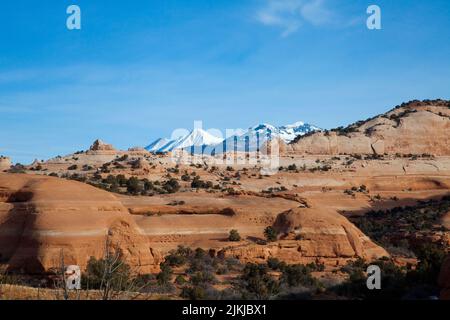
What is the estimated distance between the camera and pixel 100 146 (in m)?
62.3

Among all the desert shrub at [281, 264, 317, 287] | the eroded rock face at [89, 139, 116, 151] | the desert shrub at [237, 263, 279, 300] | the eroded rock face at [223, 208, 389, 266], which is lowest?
the desert shrub at [281, 264, 317, 287]

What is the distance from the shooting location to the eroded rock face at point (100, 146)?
62.1 m

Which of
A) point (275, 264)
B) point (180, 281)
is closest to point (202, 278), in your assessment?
point (180, 281)

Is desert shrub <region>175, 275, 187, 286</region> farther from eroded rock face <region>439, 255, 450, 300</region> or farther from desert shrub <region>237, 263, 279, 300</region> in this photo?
eroded rock face <region>439, 255, 450, 300</region>

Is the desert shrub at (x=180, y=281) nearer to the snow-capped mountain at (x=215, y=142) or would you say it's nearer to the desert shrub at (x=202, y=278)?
the desert shrub at (x=202, y=278)

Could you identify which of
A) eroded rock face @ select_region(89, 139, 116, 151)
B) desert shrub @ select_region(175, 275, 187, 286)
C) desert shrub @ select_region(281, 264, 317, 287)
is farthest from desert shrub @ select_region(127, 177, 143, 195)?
desert shrub @ select_region(175, 275, 187, 286)

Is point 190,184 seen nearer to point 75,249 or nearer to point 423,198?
point 423,198

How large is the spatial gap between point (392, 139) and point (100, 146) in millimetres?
39115

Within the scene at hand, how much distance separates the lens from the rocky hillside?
7831 centimetres

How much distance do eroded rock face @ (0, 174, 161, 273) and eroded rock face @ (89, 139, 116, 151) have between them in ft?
128

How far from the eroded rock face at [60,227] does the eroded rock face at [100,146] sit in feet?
128

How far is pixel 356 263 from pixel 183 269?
8346mm

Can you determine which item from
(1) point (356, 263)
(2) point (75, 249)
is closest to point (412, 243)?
(1) point (356, 263)
